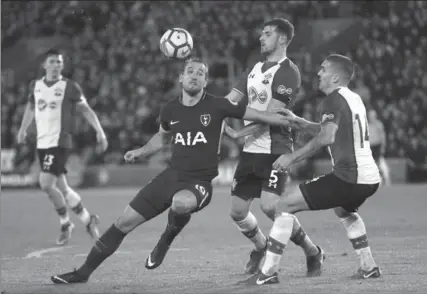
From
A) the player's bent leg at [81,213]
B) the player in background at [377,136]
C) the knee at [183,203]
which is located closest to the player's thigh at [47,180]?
the player's bent leg at [81,213]

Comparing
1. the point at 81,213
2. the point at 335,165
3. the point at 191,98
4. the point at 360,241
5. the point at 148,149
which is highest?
the point at 191,98

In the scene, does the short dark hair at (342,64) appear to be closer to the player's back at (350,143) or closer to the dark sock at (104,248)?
the player's back at (350,143)

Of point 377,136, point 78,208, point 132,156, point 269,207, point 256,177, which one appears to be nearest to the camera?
point 132,156

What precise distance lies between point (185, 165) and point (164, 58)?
684 inches

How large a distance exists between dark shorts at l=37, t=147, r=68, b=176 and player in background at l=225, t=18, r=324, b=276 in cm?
385

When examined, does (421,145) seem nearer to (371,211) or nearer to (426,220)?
(371,211)

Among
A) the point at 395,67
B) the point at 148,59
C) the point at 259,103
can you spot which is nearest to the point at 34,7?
the point at 148,59

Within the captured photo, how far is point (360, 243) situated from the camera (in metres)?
7.27

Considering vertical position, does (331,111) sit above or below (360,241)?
above

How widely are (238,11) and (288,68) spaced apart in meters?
16.8

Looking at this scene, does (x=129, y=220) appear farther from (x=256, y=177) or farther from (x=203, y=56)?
(x=203, y=56)

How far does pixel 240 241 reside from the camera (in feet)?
36.1

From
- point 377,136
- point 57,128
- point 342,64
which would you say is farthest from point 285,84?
point 377,136

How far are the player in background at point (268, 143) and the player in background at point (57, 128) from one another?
3.64 m
